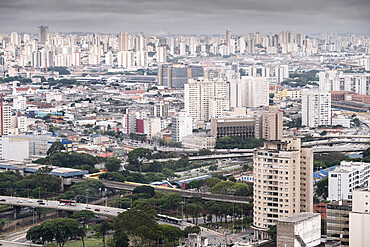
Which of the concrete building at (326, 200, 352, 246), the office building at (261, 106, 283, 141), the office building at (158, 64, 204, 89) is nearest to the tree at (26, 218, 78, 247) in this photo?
the concrete building at (326, 200, 352, 246)

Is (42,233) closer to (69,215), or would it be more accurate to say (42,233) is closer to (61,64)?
(69,215)

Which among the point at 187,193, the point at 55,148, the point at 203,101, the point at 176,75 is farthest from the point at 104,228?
the point at 176,75

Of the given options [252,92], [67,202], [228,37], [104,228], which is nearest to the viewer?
[104,228]

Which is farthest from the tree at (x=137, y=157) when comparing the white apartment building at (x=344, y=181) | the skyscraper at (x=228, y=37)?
the skyscraper at (x=228, y=37)

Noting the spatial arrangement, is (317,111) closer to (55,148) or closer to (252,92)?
(252,92)

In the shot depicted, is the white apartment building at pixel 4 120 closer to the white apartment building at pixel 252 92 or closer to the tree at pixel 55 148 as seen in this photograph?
the tree at pixel 55 148
